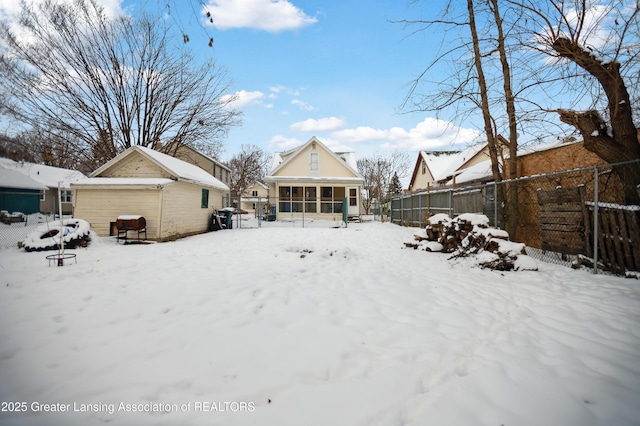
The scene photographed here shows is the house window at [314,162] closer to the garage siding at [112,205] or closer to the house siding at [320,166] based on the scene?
the house siding at [320,166]

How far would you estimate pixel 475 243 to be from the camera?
636 cm

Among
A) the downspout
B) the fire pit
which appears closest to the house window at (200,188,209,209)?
the downspout

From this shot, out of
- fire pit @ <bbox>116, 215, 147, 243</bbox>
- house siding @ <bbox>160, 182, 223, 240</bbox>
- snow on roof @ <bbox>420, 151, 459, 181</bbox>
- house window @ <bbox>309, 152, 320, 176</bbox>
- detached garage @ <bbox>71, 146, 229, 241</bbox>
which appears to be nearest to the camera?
fire pit @ <bbox>116, 215, 147, 243</bbox>

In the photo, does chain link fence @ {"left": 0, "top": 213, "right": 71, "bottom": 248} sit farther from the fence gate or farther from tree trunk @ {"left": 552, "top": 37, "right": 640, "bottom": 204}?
tree trunk @ {"left": 552, "top": 37, "right": 640, "bottom": 204}

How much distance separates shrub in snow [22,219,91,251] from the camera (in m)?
8.20

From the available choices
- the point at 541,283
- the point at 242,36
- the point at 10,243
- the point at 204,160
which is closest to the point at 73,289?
the point at 242,36

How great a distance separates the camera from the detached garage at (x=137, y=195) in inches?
418

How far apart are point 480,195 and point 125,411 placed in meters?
9.97

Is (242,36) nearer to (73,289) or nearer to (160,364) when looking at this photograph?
(160,364)

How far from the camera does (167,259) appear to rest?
6.88 metres

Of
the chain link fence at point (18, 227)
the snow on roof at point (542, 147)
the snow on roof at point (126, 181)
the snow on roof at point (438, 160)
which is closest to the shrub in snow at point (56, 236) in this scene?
the chain link fence at point (18, 227)

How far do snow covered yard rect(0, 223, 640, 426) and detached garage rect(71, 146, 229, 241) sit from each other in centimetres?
608

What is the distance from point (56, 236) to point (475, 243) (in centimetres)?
1219

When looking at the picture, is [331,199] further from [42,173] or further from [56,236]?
[42,173]
